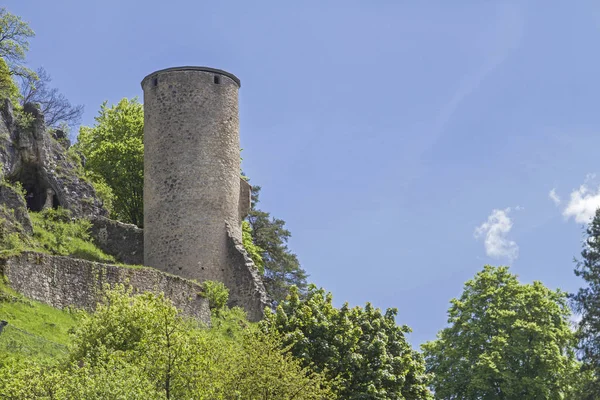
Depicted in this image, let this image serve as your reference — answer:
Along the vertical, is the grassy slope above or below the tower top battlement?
below

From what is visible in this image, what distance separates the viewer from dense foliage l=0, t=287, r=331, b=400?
2325 cm

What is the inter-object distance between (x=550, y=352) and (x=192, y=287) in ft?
47.2

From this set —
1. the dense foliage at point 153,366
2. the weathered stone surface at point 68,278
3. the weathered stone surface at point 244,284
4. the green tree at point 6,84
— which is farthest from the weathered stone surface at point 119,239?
the dense foliage at point 153,366

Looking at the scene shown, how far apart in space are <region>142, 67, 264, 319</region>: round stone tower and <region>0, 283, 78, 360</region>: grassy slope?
10815 mm

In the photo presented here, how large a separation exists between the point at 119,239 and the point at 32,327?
1502 centimetres

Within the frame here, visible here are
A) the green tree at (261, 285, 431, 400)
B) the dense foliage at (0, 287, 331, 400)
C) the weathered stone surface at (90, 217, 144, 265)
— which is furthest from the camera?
the weathered stone surface at (90, 217, 144, 265)

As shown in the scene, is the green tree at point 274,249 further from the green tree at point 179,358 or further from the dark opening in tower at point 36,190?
the green tree at point 179,358

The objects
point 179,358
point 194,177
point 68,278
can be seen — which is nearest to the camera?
point 179,358

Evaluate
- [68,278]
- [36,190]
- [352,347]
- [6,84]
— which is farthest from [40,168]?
[352,347]

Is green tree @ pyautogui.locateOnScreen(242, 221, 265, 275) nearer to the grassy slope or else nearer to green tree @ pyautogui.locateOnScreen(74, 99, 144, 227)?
green tree @ pyautogui.locateOnScreen(74, 99, 144, 227)

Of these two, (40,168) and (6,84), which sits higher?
(6,84)

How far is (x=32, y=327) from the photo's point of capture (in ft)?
104

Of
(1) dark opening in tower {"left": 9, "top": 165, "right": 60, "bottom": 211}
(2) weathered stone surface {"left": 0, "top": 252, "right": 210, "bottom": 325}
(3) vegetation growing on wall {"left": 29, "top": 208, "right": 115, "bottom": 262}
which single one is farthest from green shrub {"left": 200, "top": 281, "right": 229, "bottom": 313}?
(1) dark opening in tower {"left": 9, "top": 165, "right": 60, "bottom": 211}

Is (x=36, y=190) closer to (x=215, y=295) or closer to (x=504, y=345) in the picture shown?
(x=215, y=295)
